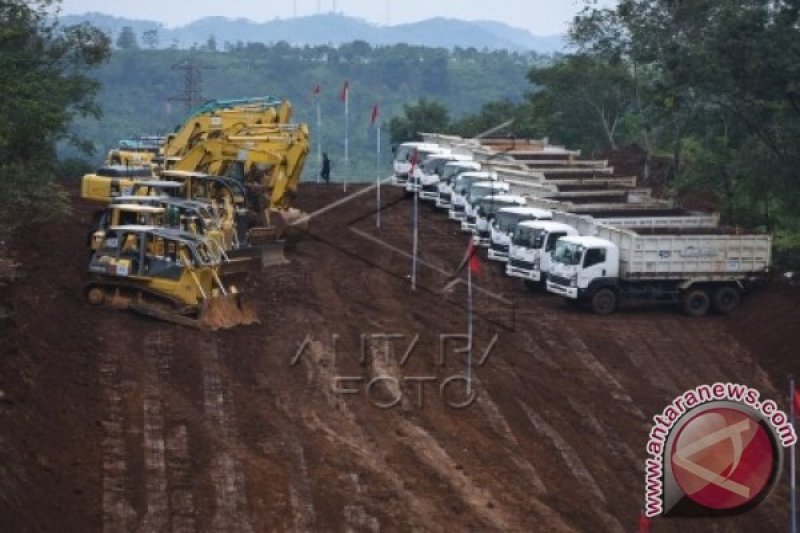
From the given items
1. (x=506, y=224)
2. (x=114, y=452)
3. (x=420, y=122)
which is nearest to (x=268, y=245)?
(x=506, y=224)

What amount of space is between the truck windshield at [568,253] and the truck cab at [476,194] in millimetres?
8454

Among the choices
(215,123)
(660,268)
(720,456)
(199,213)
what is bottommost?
(660,268)

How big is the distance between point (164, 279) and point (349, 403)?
6367mm

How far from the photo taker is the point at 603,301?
41094mm

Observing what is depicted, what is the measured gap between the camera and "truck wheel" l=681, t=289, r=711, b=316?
41.4m

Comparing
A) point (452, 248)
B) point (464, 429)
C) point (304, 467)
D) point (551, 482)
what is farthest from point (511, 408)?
point (452, 248)

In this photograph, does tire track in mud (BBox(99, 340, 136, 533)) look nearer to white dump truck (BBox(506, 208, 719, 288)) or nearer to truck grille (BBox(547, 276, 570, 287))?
truck grille (BBox(547, 276, 570, 287))

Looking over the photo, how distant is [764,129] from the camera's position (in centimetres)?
4694

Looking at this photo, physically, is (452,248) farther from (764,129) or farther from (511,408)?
Answer: (511,408)

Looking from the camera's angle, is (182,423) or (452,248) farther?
(452,248)

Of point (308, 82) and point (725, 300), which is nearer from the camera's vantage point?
point (725, 300)

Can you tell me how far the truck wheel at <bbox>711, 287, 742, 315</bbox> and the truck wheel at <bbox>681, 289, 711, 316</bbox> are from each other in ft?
1.00

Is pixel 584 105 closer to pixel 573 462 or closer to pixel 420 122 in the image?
pixel 420 122

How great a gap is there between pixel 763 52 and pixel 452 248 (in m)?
10.5
